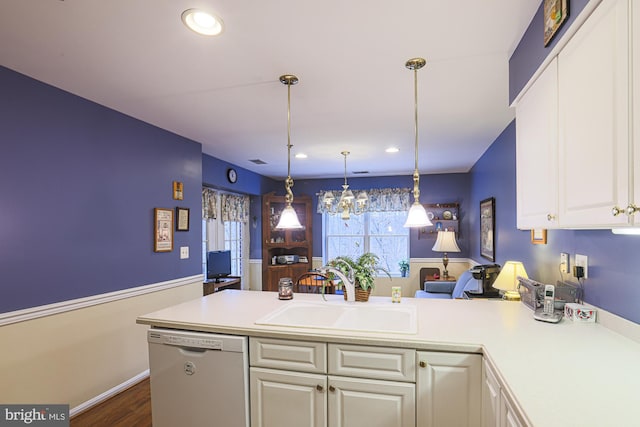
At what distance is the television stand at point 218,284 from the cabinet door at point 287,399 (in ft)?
8.03

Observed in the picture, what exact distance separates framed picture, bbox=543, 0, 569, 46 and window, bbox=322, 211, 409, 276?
4657 mm

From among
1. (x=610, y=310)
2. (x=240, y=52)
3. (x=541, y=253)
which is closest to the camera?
(x=610, y=310)

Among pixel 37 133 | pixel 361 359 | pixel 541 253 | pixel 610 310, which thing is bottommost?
pixel 361 359

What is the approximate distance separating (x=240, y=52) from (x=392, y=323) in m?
1.76

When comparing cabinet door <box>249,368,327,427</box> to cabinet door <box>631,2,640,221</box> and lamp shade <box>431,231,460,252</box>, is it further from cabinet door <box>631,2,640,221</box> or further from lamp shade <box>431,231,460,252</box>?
lamp shade <box>431,231,460,252</box>

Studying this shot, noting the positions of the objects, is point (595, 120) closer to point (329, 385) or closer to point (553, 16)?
point (553, 16)

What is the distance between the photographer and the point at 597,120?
1051 millimetres

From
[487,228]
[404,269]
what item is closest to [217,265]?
[404,269]

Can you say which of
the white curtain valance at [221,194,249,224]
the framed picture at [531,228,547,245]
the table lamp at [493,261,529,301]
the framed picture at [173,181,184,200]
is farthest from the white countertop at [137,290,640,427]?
the white curtain valance at [221,194,249,224]

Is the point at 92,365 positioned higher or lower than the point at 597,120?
lower

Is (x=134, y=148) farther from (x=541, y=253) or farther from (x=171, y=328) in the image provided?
(x=541, y=253)

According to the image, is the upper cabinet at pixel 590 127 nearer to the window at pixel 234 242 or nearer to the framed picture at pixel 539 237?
the framed picture at pixel 539 237

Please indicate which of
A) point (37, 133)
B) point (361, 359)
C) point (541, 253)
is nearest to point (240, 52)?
point (37, 133)

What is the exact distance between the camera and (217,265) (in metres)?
4.43
